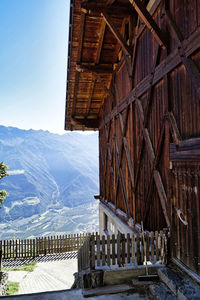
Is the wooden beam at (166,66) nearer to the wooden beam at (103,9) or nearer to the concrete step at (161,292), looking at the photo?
the wooden beam at (103,9)

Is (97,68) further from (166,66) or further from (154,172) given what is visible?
(154,172)

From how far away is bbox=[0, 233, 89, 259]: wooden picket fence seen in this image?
16016 mm

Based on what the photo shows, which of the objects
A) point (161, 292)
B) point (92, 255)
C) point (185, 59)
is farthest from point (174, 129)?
point (92, 255)

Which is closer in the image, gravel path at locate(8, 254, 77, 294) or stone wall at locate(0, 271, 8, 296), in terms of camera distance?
stone wall at locate(0, 271, 8, 296)

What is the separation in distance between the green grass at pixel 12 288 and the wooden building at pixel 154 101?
5818 millimetres

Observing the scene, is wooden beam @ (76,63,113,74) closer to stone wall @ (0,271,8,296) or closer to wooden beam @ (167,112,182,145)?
wooden beam @ (167,112,182,145)

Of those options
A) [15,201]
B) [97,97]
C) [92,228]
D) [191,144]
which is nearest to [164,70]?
[191,144]

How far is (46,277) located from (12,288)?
212 cm

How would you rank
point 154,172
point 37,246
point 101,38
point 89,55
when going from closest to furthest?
point 154,172, point 101,38, point 89,55, point 37,246

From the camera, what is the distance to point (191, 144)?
12.6 ft

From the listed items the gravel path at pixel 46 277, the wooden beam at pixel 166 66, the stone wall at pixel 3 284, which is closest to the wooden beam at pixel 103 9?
the wooden beam at pixel 166 66

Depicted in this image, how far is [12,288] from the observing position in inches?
381

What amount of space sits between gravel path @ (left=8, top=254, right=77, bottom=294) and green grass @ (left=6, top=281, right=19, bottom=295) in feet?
0.63

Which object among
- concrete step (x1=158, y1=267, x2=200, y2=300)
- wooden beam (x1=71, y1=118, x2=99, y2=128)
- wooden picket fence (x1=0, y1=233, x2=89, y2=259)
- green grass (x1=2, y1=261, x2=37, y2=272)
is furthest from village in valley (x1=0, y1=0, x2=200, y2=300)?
wooden picket fence (x1=0, y1=233, x2=89, y2=259)
